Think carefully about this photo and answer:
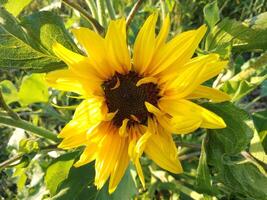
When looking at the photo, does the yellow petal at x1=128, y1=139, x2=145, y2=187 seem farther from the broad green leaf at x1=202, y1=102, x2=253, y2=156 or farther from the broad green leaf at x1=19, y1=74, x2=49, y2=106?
the broad green leaf at x1=19, y1=74, x2=49, y2=106

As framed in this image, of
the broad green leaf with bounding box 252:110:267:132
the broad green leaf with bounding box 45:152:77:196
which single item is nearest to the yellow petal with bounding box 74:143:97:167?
the broad green leaf with bounding box 45:152:77:196

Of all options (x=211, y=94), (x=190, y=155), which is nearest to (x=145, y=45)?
(x=211, y=94)

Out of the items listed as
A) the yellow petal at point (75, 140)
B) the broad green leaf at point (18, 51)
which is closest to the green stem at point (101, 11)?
the broad green leaf at point (18, 51)

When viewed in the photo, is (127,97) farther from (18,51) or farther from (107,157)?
(18,51)

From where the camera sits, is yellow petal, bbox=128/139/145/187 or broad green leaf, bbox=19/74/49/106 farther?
broad green leaf, bbox=19/74/49/106

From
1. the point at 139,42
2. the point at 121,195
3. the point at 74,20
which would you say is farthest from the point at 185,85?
the point at 74,20

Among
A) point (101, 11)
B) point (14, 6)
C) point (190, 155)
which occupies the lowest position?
point (190, 155)
